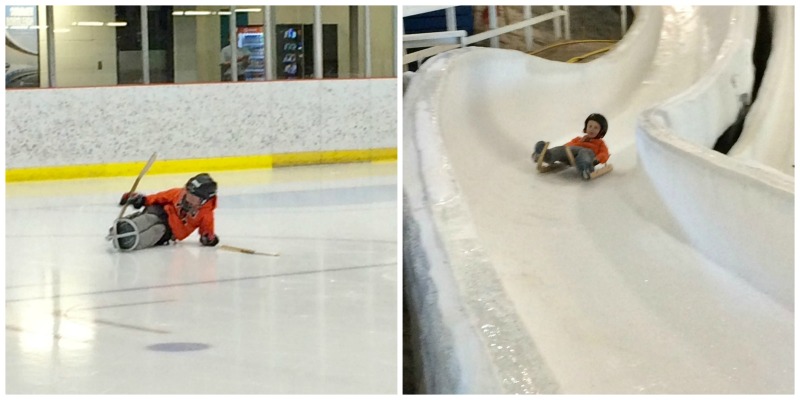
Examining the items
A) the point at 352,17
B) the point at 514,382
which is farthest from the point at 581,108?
the point at 514,382

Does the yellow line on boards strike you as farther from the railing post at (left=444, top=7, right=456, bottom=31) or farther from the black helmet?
the railing post at (left=444, top=7, right=456, bottom=31)

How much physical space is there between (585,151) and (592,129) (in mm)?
188

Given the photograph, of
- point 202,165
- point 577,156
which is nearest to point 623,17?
point 577,156

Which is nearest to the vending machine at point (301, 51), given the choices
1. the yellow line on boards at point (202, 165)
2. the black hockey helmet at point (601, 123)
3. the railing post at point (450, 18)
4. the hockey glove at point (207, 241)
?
the yellow line on boards at point (202, 165)

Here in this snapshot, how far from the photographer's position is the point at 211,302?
2758 millimetres

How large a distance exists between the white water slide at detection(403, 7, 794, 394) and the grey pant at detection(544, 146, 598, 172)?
0.05 m

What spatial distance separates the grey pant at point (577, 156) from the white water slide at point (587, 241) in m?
0.05

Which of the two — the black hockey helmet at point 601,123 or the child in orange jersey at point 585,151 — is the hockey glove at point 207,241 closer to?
the child in orange jersey at point 585,151

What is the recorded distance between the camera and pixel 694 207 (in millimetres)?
2494

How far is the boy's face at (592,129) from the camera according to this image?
3387 mm

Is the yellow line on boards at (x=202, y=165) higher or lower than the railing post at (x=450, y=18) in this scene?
lower

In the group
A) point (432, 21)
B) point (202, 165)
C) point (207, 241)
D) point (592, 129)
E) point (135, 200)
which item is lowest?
point (207, 241)

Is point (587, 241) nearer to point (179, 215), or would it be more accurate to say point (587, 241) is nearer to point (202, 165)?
point (179, 215)

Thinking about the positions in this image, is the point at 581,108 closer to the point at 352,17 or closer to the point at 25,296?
the point at 352,17
